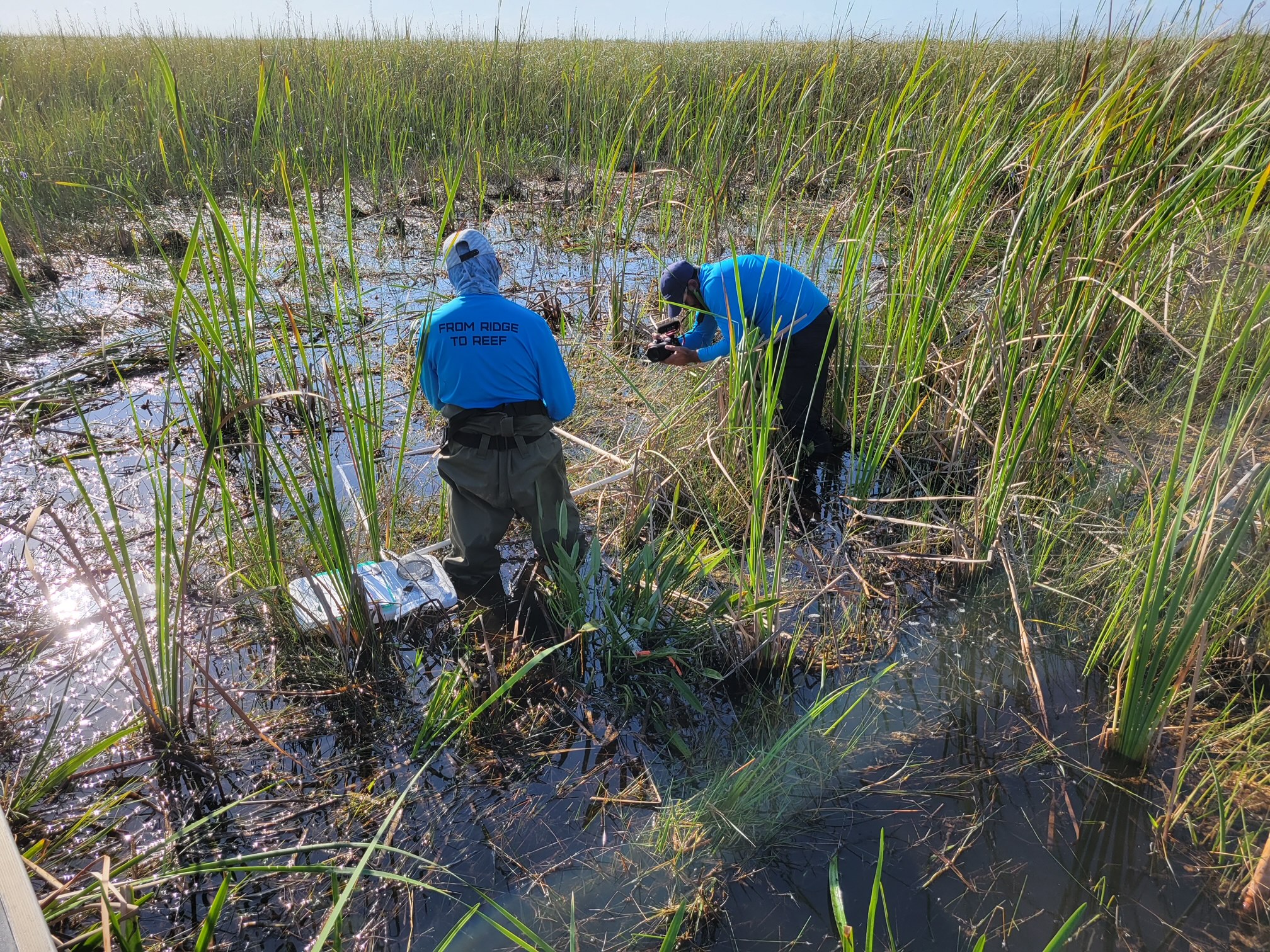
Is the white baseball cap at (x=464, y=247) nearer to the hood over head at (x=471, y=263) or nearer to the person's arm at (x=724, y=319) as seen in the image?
the hood over head at (x=471, y=263)

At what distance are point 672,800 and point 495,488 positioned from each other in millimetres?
1361

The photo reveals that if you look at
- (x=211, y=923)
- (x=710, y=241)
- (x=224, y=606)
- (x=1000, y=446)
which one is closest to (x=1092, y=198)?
(x=1000, y=446)

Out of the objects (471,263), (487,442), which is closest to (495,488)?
(487,442)

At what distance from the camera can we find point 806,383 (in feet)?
12.9

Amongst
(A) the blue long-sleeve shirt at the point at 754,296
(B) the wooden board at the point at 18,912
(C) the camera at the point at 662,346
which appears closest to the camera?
(B) the wooden board at the point at 18,912

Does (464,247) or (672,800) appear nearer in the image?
(672,800)

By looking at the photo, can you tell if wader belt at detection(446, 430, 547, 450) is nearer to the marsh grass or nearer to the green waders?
the green waders

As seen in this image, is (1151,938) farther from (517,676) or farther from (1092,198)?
(1092,198)

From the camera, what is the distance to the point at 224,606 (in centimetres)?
281

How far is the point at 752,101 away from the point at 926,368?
5893 millimetres

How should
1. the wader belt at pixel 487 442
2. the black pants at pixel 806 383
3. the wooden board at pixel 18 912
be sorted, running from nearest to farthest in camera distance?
the wooden board at pixel 18 912 → the wader belt at pixel 487 442 → the black pants at pixel 806 383

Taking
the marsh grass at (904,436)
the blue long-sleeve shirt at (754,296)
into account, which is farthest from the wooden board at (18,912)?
the blue long-sleeve shirt at (754,296)

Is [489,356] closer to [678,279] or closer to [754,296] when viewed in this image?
[678,279]

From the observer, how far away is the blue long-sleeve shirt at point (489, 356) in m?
2.77
